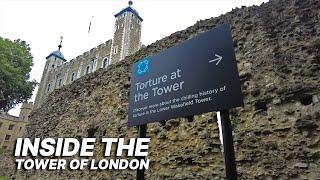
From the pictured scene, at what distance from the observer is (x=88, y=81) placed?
9.84 meters

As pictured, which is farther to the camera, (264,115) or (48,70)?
(48,70)

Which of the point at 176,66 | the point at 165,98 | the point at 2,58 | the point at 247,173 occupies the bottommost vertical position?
the point at 247,173

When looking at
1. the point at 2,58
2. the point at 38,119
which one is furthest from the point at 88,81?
the point at 2,58

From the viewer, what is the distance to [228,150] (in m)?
3.23

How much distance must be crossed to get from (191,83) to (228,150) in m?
1.01

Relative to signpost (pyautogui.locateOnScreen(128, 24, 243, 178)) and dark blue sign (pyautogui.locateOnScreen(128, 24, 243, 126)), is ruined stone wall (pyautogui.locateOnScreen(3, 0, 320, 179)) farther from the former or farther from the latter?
dark blue sign (pyautogui.locateOnScreen(128, 24, 243, 126))

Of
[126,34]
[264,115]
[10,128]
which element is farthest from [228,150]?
[10,128]

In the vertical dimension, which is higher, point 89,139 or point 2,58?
point 2,58

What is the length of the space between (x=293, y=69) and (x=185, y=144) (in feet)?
8.93

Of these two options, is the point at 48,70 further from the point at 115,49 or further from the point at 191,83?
the point at 191,83

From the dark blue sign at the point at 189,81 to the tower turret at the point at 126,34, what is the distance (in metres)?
27.4

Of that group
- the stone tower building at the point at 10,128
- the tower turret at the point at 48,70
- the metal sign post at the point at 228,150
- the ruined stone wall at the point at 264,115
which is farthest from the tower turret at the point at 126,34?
the metal sign post at the point at 228,150

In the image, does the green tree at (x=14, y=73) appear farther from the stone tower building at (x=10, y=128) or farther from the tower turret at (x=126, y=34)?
the stone tower building at (x=10, y=128)

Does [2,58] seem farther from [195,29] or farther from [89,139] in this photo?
[195,29]
